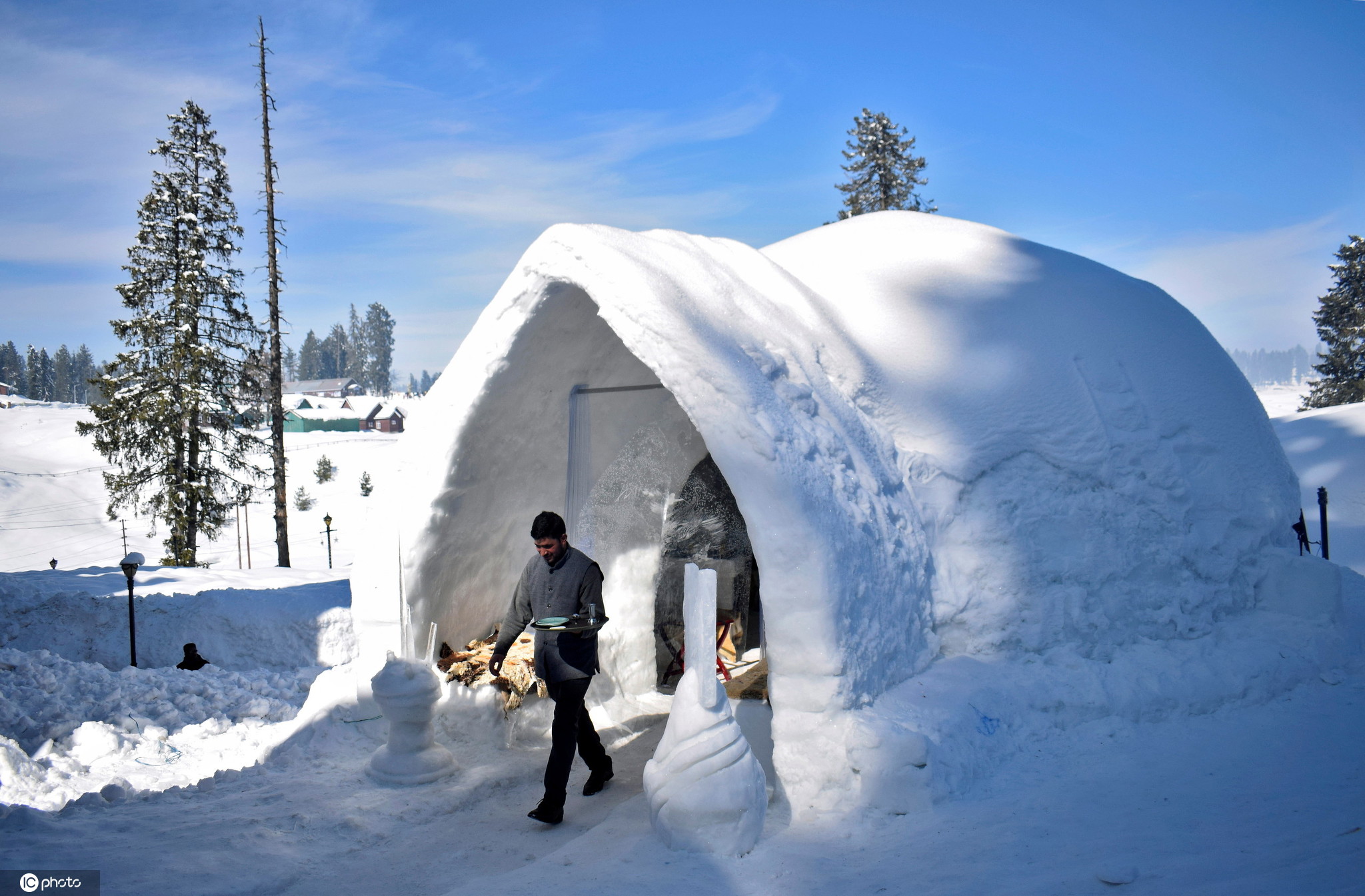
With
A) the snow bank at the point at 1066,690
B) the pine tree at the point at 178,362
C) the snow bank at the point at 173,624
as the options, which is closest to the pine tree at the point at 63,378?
the pine tree at the point at 178,362

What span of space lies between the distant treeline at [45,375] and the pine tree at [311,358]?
19.1 meters

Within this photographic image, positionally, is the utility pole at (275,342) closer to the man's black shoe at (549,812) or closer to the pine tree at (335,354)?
the man's black shoe at (549,812)

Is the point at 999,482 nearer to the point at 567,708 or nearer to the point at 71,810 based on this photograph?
the point at 567,708

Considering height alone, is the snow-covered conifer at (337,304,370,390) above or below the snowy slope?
above

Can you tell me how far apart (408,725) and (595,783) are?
115cm

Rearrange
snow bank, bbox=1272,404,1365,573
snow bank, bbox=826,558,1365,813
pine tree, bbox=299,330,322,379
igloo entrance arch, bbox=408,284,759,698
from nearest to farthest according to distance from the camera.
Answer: snow bank, bbox=826,558,1365,813
igloo entrance arch, bbox=408,284,759,698
snow bank, bbox=1272,404,1365,573
pine tree, bbox=299,330,322,379

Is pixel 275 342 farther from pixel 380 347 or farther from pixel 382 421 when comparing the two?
pixel 380 347

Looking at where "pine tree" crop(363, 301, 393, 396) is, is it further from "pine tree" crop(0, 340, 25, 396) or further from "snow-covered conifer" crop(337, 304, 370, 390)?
"pine tree" crop(0, 340, 25, 396)

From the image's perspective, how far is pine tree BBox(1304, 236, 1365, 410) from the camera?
26500 mm

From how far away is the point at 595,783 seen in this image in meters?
4.52

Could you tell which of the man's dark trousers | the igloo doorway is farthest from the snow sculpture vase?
the igloo doorway

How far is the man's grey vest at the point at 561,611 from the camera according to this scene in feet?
13.3

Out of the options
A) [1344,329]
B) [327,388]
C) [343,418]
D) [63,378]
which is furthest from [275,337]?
[63,378]

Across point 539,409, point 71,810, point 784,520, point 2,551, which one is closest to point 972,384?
point 784,520
